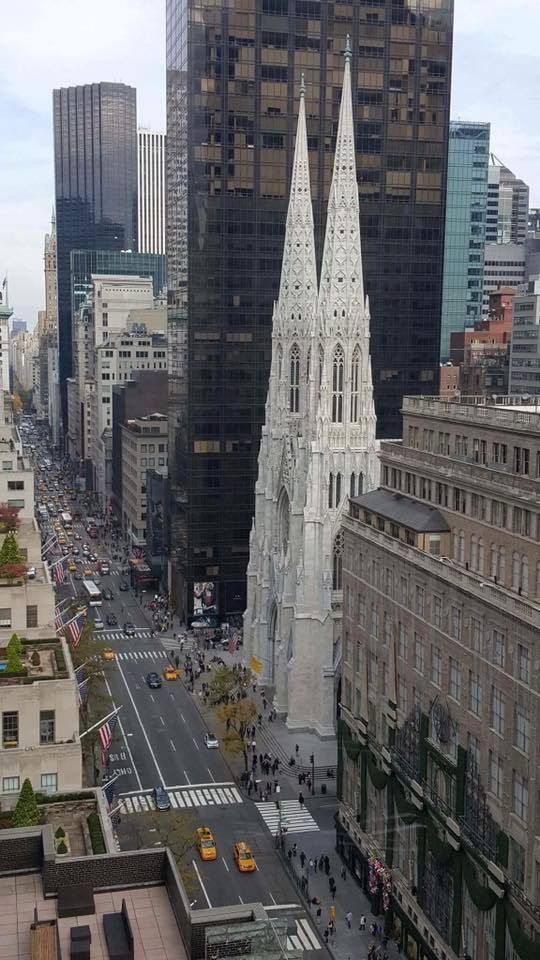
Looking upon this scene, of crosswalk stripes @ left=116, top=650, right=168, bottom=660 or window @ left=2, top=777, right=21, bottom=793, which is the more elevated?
window @ left=2, top=777, right=21, bottom=793

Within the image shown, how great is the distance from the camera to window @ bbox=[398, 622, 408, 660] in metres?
57.6

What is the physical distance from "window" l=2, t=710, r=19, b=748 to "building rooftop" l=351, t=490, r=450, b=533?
23167 millimetres

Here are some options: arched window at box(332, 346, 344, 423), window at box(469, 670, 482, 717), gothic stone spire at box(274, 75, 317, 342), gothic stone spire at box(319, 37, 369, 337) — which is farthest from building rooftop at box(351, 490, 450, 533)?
gothic stone spire at box(274, 75, 317, 342)

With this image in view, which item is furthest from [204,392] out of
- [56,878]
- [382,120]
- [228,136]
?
[56,878]

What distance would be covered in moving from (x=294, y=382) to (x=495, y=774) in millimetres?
57416

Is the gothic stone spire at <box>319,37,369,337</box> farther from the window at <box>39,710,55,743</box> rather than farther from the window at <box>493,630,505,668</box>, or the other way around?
the window at <box>39,710,55,743</box>

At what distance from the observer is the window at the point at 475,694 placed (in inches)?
1896

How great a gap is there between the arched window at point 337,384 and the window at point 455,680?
1682 inches

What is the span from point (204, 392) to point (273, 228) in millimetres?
20010

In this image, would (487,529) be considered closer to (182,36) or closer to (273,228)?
(273,228)

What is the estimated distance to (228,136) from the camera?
114 meters

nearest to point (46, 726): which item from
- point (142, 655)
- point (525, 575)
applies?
point (525, 575)

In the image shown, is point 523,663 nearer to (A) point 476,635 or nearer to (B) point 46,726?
(A) point 476,635

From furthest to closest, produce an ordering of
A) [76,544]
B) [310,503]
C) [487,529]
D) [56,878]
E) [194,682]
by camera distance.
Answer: [76,544]
[194,682]
[310,503]
[487,529]
[56,878]
